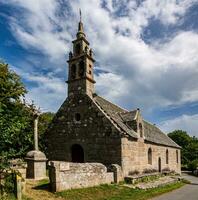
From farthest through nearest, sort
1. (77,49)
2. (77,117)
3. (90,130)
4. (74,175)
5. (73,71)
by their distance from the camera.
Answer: (77,49) < (73,71) < (77,117) < (90,130) < (74,175)

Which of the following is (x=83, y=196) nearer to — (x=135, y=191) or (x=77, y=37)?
(x=135, y=191)

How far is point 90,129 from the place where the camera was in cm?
2353

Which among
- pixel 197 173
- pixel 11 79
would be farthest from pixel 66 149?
pixel 197 173

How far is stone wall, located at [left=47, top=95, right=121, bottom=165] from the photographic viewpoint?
874 inches

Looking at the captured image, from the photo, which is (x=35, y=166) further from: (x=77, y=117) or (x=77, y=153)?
(x=77, y=117)

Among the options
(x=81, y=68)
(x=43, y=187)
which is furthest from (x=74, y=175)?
(x=81, y=68)

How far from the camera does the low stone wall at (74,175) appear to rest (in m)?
14.6

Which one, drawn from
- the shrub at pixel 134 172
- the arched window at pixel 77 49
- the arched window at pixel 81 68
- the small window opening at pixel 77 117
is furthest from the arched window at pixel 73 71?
the shrub at pixel 134 172

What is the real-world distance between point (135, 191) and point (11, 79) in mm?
13023

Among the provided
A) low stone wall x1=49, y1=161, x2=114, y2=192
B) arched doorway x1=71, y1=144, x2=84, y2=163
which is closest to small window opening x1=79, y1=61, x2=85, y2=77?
arched doorway x1=71, y1=144, x2=84, y2=163

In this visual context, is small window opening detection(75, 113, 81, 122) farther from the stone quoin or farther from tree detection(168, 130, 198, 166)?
tree detection(168, 130, 198, 166)

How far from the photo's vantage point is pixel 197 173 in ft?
124

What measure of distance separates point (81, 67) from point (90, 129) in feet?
18.8

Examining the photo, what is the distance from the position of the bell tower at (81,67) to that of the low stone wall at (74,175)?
329 inches
